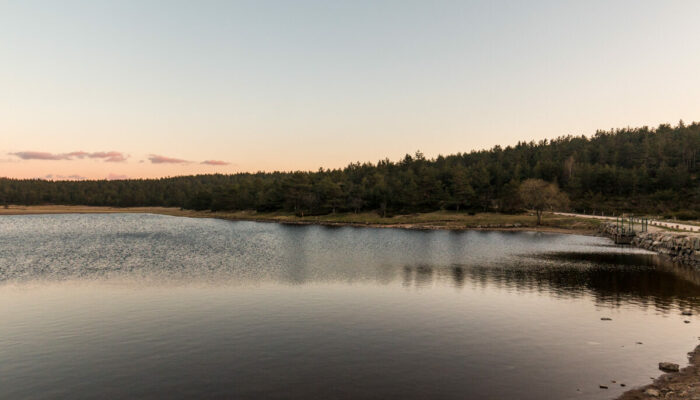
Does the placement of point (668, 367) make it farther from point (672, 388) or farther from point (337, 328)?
point (337, 328)

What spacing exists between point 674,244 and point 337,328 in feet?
209

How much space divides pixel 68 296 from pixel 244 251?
116 ft

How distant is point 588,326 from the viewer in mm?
29609

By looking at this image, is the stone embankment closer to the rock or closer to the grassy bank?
the grassy bank

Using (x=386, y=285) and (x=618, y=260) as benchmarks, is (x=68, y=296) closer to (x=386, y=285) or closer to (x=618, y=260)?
(x=386, y=285)

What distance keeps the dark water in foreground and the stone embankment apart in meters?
5.14

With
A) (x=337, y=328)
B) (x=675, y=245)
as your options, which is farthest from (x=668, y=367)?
(x=675, y=245)

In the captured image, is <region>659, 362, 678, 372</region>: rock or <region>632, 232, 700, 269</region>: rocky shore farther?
<region>632, 232, 700, 269</region>: rocky shore

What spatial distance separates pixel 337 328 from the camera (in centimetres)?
2911

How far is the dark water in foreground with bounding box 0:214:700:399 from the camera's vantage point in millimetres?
20250

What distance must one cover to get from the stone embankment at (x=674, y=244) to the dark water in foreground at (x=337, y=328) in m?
5.14

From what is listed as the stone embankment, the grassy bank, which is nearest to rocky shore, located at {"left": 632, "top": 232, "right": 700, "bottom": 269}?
the stone embankment

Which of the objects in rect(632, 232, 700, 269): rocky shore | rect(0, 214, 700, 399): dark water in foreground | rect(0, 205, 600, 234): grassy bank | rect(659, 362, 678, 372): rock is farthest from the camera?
rect(0, 205, 600, 234): grassy bank

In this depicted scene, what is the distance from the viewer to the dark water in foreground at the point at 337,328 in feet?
66.4
